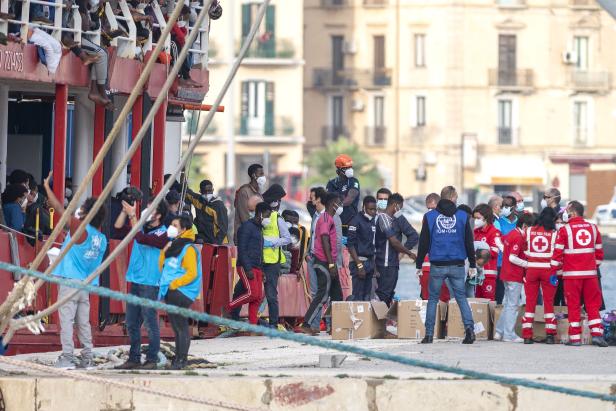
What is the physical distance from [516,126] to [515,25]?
191 inches

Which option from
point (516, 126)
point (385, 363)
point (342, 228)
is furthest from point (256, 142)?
point (385, 363)

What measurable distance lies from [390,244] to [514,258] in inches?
90.1

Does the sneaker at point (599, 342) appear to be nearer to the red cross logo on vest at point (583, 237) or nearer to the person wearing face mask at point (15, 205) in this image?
the red cross logo on vest at point (583, 237)

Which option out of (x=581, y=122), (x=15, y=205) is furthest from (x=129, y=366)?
(x=581, y=122)

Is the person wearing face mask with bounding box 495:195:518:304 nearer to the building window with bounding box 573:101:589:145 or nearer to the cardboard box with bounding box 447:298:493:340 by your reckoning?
the cardboard box with bounding box 447:298:493:340

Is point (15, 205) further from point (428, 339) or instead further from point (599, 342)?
point (599, 342)

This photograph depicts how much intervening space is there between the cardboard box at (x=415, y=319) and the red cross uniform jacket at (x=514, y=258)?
80 cm

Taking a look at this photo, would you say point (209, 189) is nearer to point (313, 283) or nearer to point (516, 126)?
point (313, 283)

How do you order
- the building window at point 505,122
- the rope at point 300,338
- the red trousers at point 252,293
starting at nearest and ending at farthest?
the rope at point 300,338, the red trousers at point 252,293, the building window at point 505,122

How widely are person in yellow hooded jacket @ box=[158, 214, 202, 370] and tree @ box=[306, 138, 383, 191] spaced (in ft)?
218

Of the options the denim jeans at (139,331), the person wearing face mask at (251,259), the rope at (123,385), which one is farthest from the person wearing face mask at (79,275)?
the person wearing face mask at (251,259)

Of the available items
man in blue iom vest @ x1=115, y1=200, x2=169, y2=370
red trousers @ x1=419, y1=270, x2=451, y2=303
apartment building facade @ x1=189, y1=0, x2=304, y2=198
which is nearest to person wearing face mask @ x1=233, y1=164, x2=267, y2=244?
red trousers @ x1=419, y1=270, x2=451, y2=303

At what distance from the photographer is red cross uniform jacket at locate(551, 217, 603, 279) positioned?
→ 19.3 meters

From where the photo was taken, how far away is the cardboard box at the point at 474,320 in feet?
66.4
